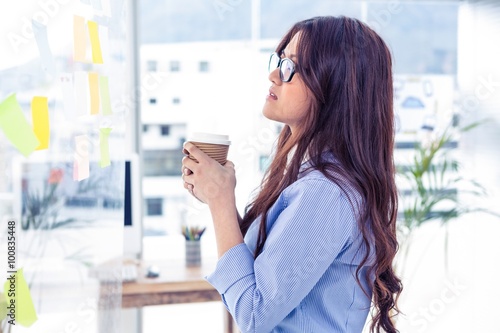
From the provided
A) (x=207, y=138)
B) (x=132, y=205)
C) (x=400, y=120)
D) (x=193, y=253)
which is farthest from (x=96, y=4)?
(x=400, y=120)

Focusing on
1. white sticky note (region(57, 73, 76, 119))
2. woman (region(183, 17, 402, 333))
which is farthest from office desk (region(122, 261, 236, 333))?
white sticky note (region(57, 73, 76, 119))

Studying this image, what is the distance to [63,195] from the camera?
0.82m

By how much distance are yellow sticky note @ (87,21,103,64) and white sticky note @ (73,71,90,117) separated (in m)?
0.05

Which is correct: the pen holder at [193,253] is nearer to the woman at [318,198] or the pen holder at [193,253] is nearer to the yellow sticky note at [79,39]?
the woman at [318,198]

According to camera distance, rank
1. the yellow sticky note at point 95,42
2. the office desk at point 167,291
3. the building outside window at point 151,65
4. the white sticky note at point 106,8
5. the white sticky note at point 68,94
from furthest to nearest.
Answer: the building outside window at point 151,65
the office desk at point 167,291
the white sticky note at point 106,8
the yellow sticky note at point 95,42
the white sticky note at point 68,94

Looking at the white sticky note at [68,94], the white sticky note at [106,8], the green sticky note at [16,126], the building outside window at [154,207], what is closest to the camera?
the green sticky note at [16,126]

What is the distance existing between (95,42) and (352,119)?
44cm

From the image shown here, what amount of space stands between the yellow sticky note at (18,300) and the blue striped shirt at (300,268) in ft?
1.21

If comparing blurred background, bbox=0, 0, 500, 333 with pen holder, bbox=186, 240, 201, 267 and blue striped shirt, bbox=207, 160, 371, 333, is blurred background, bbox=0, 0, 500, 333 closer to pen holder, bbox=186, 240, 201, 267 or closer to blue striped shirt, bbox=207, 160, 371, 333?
pen holder, bbox=186, 240, 201, 267

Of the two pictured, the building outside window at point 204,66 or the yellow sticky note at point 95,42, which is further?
the building outside window at point 204,66

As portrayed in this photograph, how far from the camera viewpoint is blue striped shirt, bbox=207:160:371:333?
3.36ft

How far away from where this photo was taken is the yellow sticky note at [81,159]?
0.90m

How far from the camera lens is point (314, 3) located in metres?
3.93

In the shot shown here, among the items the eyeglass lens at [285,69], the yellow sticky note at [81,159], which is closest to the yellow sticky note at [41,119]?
the yellow sticky note at [81,159]
